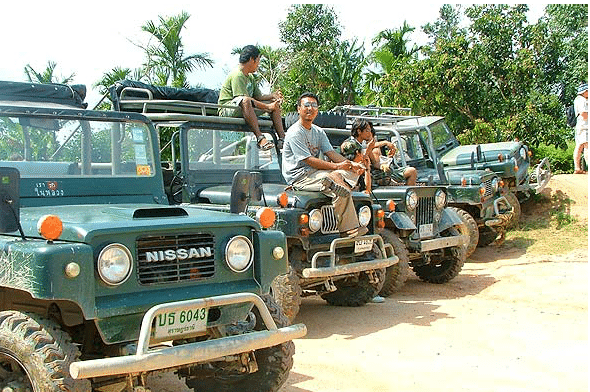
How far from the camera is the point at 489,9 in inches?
703

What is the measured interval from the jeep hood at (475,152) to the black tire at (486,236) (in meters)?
1.37

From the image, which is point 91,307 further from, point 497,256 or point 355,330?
point 497,256

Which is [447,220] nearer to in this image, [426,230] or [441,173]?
[426,230]

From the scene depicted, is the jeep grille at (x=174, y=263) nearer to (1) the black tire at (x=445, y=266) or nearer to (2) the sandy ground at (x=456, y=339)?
(2) the sandy ground at (x=456, y=339)

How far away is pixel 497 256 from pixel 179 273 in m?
8.36

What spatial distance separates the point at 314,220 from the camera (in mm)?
6250

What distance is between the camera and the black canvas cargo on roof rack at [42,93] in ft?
16.8

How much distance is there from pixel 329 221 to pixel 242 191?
2.23 m

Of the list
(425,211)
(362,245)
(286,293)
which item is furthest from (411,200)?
(286,293)

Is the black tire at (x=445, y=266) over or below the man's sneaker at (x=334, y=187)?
below

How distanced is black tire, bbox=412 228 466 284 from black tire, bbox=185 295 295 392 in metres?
4.76

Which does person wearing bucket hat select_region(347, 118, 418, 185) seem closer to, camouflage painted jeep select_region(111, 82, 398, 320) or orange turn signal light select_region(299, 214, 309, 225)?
camouflage painted jeep select_region(111, 82, 398, 320)

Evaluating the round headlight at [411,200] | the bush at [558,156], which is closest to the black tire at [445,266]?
the round headlight at [411,200]

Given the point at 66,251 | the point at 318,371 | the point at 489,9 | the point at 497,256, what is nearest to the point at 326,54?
the point at 489,9
